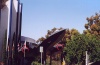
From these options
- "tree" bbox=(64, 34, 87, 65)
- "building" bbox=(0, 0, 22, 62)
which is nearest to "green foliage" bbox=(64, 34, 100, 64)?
"tree" bbox=(64, 34, 87, 65)

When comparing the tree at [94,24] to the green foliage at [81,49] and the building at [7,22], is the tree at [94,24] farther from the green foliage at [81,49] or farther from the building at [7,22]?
the building at [7,22]

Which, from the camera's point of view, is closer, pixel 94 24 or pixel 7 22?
pixel 7 22

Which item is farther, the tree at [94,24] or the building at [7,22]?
the tree at [94,24]

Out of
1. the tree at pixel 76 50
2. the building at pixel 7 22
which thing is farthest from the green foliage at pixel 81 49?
the building at pixel 7 22

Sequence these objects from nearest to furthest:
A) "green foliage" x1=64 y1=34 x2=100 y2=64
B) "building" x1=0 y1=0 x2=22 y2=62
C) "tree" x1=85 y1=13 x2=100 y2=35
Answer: "building" x1=0 y1=0 x2=22 y2=62 < "green foliage" x1=64 y1=34 x2=100 y2=64 < "tree" x1=85 y1=13 x2=100 y2=35

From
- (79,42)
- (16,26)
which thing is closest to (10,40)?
(16,26)

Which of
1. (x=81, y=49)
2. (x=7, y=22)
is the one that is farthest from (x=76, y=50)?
(x=7, y=22)

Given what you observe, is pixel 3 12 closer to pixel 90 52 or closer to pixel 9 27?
pixel 9 27

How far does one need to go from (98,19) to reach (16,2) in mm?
26715

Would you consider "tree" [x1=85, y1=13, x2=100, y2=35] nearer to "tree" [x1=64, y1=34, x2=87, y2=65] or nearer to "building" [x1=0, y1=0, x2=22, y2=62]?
"tree" [x1=64, y1=34, x2=87, y2=65]

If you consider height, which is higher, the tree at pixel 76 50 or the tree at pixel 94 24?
the tree at pixel 94 24

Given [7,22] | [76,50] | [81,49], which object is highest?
[7,22]

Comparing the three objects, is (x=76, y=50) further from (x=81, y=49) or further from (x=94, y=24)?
(x=94, y=24)

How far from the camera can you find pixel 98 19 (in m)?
51.0
